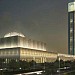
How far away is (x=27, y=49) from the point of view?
91.7m

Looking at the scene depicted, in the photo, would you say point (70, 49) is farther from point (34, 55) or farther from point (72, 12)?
point (34, 55)

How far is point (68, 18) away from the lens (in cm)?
14900

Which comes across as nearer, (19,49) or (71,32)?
(19,49)

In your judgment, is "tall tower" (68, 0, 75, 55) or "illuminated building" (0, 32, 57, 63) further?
"tall tower" (68, 0, 75, 55)

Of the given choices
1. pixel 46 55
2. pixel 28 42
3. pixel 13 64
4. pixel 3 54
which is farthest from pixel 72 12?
pixel 13 64

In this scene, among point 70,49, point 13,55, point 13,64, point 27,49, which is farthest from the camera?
point 70,49

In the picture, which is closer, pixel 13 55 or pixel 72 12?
pixel 13 55

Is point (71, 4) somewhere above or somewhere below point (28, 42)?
above

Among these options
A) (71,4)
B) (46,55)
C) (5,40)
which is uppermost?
(71,4)

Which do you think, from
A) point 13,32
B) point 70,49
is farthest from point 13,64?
point 70,49

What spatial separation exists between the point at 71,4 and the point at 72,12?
286 inches

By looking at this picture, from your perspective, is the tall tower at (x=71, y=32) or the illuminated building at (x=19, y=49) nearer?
the illuminated building at (x=19, y=49)

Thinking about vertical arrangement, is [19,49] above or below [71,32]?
below

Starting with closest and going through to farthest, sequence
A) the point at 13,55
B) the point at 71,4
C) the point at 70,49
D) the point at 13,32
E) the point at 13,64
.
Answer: the point at 13,64 < the point at 13,55 < the point at 13,32 < the point at 70,49 < the point at 71,4
